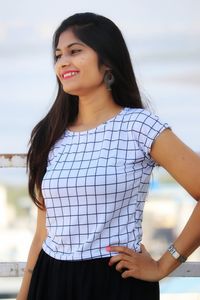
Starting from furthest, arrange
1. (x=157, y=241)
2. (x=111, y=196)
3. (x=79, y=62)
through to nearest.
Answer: (x=157, y=241) → (x=79, y=62) → (x=111, y=196)

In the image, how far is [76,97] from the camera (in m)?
1.93

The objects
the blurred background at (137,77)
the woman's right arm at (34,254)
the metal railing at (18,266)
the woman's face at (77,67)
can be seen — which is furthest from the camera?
the blurred background at (137,77)

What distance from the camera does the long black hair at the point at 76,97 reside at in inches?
69.8

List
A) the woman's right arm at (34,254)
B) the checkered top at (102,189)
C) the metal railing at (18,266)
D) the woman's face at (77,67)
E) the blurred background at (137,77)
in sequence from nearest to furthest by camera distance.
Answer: the checkered top at (102,189) < the woman's face at (77,67) < the woman's right arm at (34,254) < the metal railing at (18,266) < the blurred background at (137,77)

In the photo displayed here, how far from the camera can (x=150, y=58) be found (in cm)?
316

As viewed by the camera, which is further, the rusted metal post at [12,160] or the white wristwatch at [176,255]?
the rusted metal post at [12,160]

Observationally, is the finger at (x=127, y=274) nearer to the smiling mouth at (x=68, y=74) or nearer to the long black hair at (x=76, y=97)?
the long black hair at (x=76, y=97)

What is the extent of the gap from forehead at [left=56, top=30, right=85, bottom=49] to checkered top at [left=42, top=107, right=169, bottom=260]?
0.25m

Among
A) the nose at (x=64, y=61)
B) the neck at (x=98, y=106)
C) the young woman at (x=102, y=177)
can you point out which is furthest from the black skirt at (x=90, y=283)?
the nose at (x=64, y=61)

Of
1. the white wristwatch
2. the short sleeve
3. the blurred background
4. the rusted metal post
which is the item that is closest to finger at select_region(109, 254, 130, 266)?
the white wristwatch

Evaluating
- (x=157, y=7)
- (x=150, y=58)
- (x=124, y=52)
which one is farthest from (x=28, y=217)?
(x=124, y=52)

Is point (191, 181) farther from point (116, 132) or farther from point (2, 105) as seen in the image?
point (2, 105)

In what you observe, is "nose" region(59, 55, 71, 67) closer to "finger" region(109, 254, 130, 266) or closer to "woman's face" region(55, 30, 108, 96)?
"woman's face" region(55, 30, 108, 96)

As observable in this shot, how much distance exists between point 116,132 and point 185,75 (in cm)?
151
